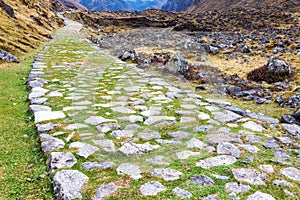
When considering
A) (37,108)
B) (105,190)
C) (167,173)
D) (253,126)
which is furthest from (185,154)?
(37,108)

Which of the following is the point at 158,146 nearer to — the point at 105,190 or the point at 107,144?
the point at 107,144

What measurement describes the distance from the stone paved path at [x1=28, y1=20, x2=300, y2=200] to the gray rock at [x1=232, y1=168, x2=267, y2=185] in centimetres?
1

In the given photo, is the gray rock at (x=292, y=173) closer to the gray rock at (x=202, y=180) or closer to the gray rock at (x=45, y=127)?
the gray rock at (x=202, y=180)

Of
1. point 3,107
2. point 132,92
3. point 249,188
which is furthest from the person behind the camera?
point 132,92

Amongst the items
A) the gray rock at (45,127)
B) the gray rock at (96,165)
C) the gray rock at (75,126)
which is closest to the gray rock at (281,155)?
the gray rock at (96,165)

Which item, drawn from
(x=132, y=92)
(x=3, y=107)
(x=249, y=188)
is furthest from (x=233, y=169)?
(x=3, y=107)

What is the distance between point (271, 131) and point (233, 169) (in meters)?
2.13

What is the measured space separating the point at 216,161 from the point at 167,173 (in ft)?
2.78

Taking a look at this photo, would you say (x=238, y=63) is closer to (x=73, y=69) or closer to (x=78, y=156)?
(x=73, y=69)

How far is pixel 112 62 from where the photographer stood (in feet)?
44.5

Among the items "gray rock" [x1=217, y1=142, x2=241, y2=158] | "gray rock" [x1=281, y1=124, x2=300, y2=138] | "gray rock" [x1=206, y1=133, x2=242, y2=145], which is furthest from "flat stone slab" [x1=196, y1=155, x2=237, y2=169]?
"gray rock" [x1=281, y1=124, x2=300, y2=138]

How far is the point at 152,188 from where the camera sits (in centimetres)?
340

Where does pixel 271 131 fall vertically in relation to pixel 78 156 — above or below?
above

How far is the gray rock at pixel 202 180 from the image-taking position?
3.48 meters
